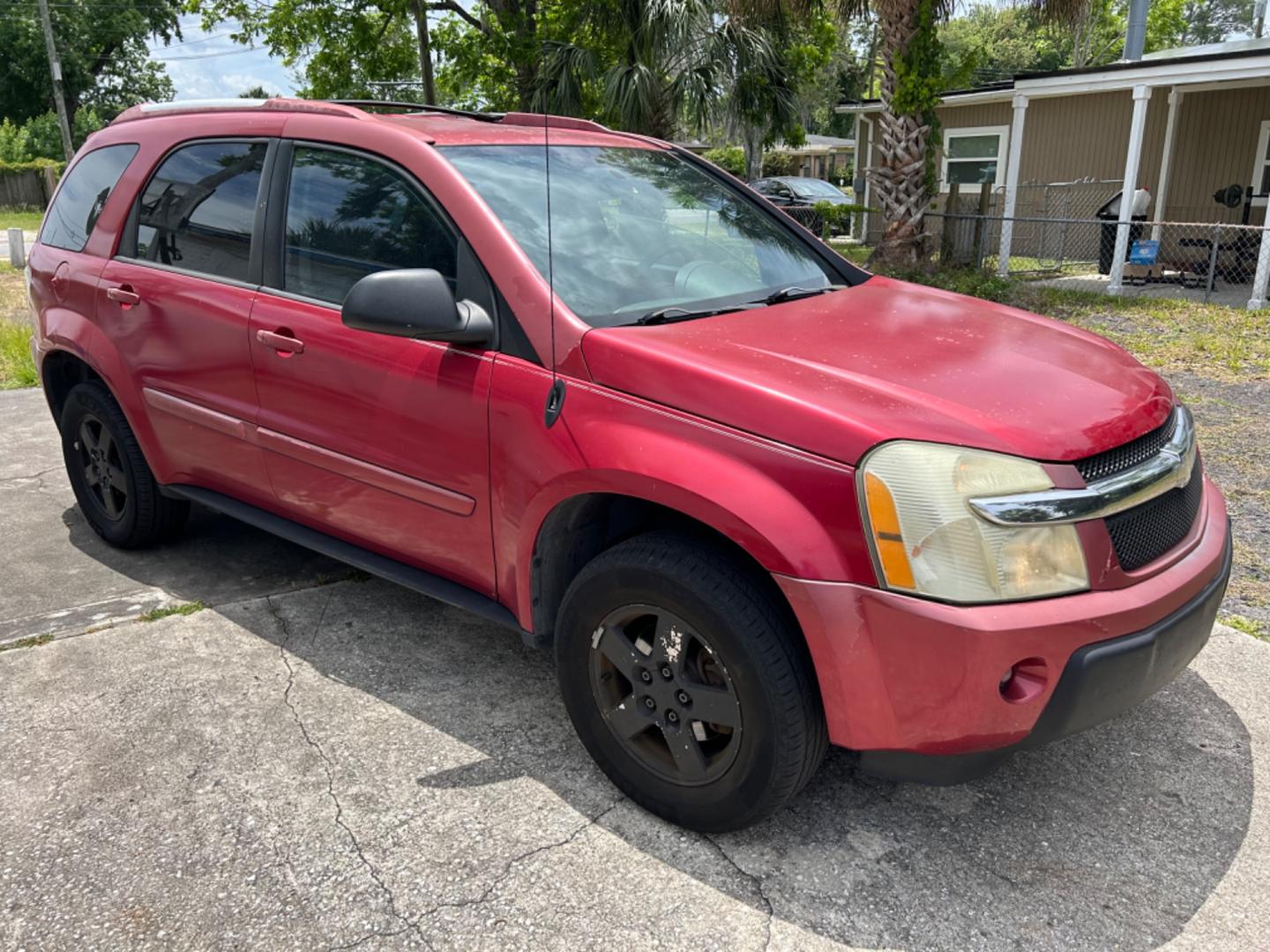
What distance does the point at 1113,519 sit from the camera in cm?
233

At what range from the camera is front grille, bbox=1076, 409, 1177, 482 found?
91.9 inches

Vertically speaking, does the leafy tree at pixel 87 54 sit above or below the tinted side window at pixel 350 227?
above

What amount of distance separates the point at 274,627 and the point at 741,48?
14.4 meters

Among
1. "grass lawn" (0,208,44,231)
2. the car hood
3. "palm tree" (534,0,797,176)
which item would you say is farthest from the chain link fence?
"grass lawn" (0,208,44,231)

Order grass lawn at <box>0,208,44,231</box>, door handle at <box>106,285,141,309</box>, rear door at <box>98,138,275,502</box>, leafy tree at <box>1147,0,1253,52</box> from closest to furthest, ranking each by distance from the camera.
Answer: rear door at <box>98,138,275,502</box> < door handle at <box>106,285,141,309</box> < grass lawn at <box>0,208,44,231</box> < leafy tree at <box>1147,0,1253,52</box>

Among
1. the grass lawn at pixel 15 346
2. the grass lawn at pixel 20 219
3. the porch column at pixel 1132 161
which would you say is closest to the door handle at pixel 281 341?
the grass lawn at pixel 15 346

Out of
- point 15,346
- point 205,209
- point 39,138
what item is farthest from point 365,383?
point 39,138

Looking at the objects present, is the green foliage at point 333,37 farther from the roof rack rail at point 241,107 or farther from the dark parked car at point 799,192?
the roof rack rail at point 241,107

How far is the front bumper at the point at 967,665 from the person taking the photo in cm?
216

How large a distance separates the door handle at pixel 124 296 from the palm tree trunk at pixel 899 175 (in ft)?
35.9

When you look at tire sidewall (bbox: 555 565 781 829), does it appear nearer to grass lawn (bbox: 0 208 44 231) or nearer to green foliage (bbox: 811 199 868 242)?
green foliage (bbox: 811 199 868 242)

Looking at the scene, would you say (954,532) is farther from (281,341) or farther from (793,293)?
(281,341)

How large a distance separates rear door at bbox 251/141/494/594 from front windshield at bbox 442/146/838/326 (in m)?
0.23

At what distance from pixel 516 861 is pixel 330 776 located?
68 centimetres
